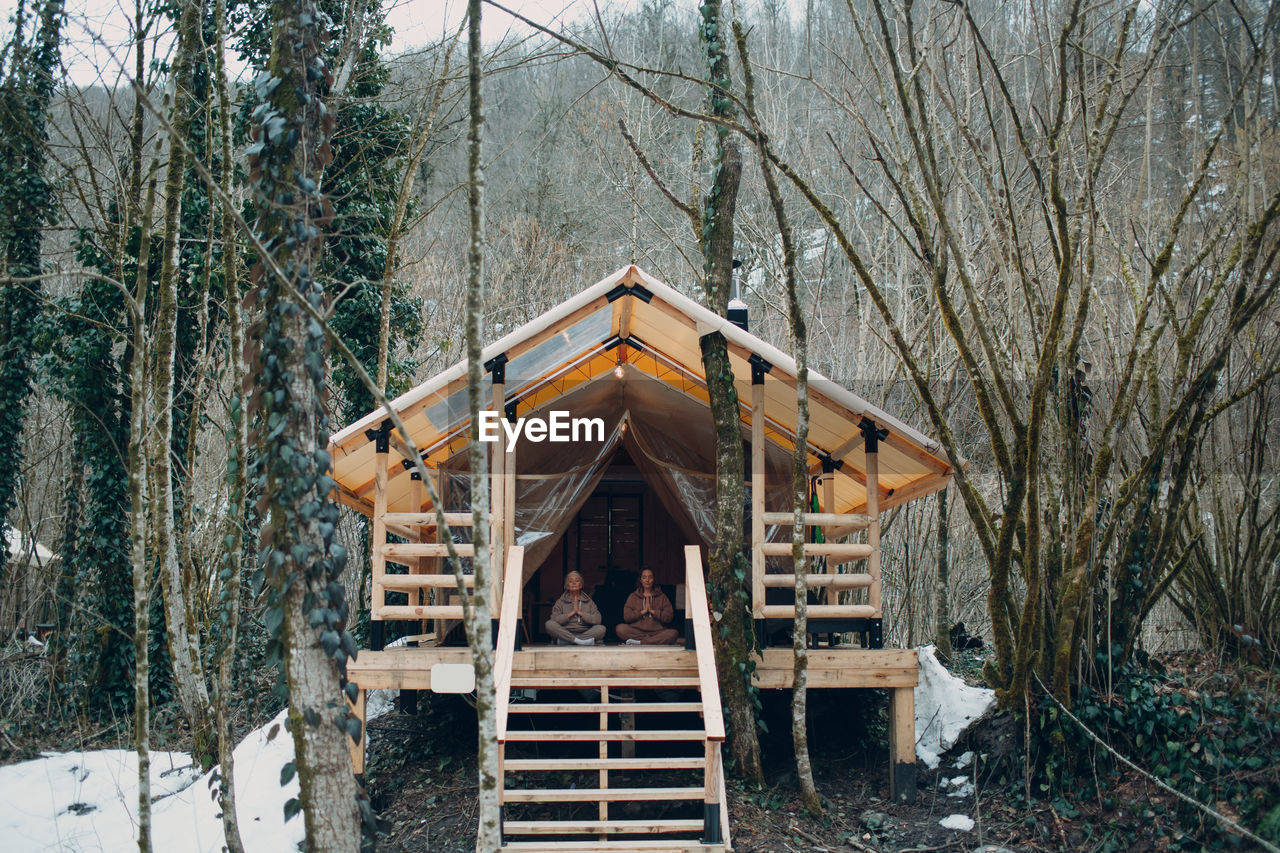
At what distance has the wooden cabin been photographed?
664 centimetres

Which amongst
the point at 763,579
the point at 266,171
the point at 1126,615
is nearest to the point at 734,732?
the point at 763,579

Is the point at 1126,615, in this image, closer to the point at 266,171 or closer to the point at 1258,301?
the point at 1258,301

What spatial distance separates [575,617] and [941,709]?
3.56 metres

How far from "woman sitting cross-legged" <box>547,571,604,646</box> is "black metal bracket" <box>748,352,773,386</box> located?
8.04ft

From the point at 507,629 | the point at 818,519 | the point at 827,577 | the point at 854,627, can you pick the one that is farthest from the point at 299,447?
the point at 854,627

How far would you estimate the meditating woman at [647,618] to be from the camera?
8430 millimetres

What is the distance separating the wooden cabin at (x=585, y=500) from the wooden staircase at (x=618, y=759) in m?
0.02

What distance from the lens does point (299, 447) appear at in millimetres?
4980

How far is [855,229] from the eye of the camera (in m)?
14.4

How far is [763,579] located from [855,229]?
8617mm

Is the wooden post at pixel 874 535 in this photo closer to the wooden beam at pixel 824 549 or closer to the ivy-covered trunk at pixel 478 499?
the wooden beam at pixel 824 549

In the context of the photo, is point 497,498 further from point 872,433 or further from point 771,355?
point 872,433

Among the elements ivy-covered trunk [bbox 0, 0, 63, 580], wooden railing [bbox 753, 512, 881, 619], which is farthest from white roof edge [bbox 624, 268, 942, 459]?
ivy-covered trunk [bbox 0, 0, 63, 580]

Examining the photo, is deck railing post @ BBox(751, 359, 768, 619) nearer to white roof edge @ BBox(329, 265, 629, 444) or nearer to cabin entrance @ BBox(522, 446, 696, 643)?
white roof edge @ BBox(329, 265, 629, 444)
